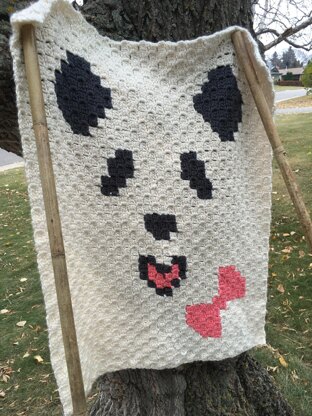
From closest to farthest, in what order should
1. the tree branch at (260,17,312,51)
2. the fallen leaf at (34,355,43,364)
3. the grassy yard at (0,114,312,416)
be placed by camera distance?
1. the tree branch at (260,17,312,51)
2. the grassy yard at (0,114,312,416)
3. the fallen leaf at (34,355,43,364)

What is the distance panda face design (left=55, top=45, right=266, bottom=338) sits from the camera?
4.33 feet

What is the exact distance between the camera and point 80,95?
4.07ft

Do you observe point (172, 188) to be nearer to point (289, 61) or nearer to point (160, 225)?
point (160, 225)

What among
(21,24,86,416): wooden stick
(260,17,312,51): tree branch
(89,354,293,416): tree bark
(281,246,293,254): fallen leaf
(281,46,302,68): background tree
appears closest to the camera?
(21,24,86,416): wooden stick

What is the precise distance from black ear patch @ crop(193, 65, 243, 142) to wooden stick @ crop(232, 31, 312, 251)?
8cm

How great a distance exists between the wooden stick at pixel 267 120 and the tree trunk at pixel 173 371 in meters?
0.17

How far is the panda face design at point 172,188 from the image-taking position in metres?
1.32

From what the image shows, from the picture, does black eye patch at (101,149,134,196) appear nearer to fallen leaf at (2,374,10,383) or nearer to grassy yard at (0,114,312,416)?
grassy yard at (0,114,312,416)

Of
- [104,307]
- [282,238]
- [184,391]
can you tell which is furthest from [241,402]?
[282,238]

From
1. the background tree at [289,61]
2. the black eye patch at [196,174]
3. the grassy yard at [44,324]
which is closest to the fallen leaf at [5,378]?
the grassy yard at [44,324]

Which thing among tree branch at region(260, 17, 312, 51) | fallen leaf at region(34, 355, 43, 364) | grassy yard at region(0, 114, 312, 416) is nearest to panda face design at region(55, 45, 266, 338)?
tree branch at region(260, 17, 312, 51)

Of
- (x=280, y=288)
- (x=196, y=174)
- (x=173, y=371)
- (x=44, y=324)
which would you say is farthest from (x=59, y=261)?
(x=280, y=288)

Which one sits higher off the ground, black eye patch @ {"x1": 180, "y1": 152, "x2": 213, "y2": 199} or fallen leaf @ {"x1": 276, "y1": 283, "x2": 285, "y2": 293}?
black eye patch @ {"x1": 180, "y1": 152, "x2": 213, "y2": 199}

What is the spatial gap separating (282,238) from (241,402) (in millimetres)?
2560
